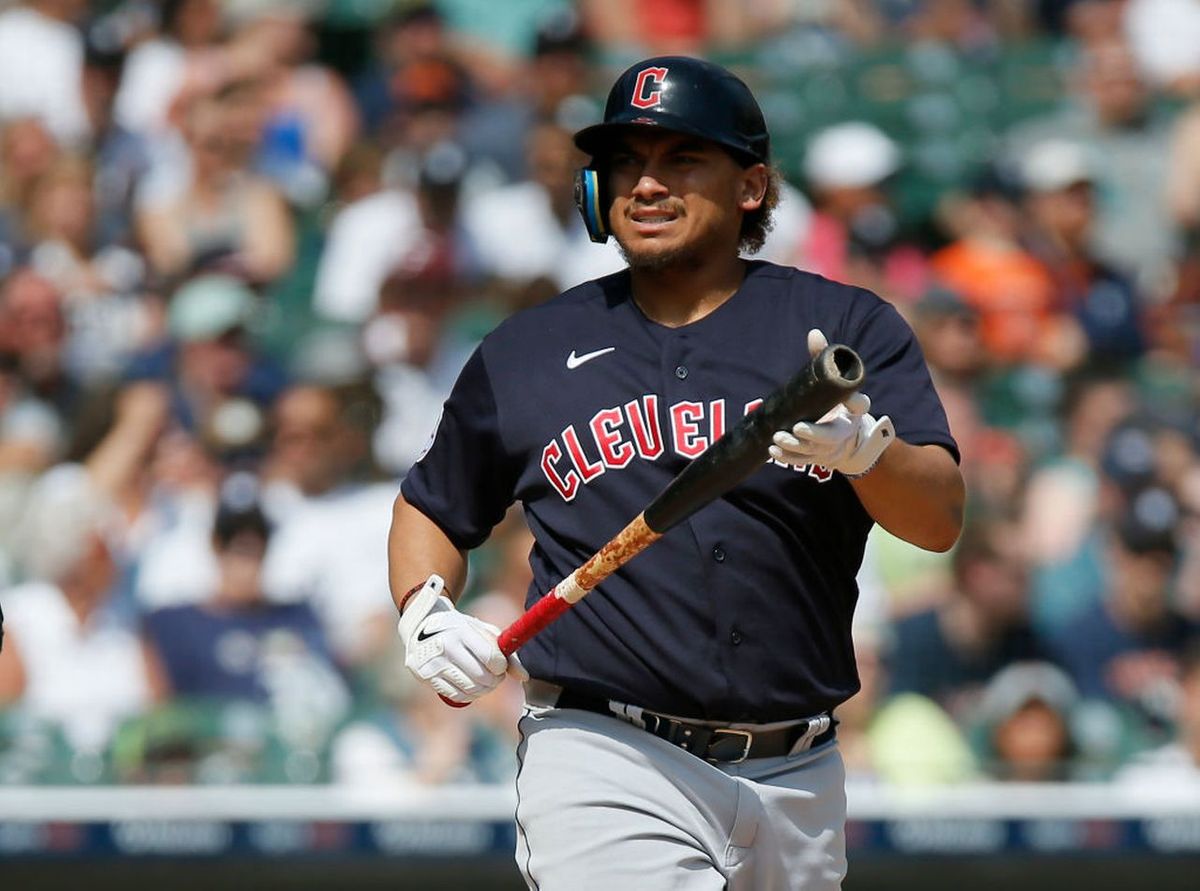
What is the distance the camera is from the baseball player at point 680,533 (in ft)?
10.1

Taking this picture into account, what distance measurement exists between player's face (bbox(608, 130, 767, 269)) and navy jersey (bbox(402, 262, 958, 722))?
0.13m

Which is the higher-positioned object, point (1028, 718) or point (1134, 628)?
point (1134, 628)

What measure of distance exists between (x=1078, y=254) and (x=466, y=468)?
498 centimetres

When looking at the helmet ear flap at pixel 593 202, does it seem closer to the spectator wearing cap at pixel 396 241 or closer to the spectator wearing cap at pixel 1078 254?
the spectator wearing cap at pixel 396 241

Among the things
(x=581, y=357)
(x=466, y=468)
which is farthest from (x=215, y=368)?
(x=581, y=357)

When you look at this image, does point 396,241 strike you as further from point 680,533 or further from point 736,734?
point 736,734

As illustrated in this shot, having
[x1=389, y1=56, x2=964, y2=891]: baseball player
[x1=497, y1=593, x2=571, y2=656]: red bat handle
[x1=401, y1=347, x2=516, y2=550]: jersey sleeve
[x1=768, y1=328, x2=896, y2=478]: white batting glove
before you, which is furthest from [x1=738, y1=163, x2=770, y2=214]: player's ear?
[x1=497, y1=593, x2=571, y2=656]: red bat handle

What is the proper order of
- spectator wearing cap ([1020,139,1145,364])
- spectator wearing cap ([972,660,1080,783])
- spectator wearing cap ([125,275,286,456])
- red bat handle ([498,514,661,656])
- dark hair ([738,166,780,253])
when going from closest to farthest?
1. red bat handle ([498,514,661,656])
2. dark hair ([738,166,780,253])
3. spectator wearing cap ([972,660,1080,783])
4. spectator wearing cap ([125,275,286,456])
5. spectator wearing cap ([1020,139,1145,364])

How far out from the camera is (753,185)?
3.35m

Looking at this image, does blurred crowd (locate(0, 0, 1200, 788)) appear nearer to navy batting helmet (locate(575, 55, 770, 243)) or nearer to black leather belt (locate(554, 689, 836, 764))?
navy batting helmet (locate(575, 55, 770, 243))

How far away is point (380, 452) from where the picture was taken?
6762 mm

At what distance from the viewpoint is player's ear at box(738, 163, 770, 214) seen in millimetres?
3326

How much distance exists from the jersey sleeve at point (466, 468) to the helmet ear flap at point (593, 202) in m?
0.29

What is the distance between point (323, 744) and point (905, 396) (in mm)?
3074
